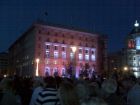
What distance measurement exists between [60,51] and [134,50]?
45864mm

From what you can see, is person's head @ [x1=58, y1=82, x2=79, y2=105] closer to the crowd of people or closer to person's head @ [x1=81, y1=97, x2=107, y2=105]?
the crowd of people

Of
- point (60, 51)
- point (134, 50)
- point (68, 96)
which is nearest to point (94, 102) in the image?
point (68, 96)

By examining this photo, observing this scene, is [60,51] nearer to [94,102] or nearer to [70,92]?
[70,92]

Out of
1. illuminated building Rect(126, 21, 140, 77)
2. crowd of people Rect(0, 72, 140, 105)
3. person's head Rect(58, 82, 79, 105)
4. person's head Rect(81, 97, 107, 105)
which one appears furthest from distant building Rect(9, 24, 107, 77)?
person's head Rect(81, 97, 107, 105)

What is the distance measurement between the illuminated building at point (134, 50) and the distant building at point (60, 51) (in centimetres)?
1726

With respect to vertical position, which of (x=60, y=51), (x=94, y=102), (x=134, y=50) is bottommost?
(x=94, y=102)

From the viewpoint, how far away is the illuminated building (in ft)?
402

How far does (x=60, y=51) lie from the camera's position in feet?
314

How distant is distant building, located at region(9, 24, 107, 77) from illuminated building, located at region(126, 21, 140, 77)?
17256 mm

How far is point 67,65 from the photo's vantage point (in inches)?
3752

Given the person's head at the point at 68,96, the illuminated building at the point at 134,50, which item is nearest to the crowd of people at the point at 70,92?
the person's head at the point at 68,96

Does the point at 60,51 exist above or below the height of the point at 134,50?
below

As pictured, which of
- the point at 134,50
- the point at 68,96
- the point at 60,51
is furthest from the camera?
the point at 134,50

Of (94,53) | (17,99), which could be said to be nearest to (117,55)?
(94,53)
